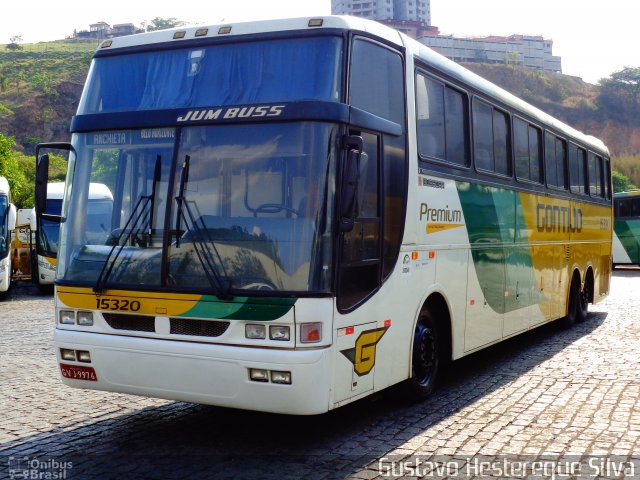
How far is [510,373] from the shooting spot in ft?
33.3

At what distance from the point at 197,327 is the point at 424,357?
8.86 feet

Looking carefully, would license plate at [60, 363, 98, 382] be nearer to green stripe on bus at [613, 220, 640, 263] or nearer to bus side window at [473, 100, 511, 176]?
bus side window at [473, 100, 511, 176]

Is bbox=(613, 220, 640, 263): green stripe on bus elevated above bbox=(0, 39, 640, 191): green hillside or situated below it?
below

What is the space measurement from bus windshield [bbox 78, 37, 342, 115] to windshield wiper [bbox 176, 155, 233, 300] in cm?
65

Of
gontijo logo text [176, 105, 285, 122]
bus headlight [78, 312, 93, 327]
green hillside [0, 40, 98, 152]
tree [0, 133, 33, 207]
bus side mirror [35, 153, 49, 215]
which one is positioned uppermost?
green hillside [0, 40, 98, 152]

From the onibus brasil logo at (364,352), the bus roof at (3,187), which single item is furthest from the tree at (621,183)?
the onibus brasil logo at (364,352)

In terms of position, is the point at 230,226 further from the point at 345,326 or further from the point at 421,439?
the point at 421,439

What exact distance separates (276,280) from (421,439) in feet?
5.98

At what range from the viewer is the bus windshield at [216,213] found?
20.5 feet

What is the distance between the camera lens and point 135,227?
263 inches

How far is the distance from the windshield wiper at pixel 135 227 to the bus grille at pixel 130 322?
0.76 ft

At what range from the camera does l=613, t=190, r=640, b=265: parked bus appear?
36312mm

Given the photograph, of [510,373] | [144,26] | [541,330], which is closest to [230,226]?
[510,373]

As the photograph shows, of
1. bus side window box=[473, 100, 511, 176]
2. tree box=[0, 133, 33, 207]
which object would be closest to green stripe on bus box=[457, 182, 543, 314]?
bus side window box=[473, 100, 511, 176]
